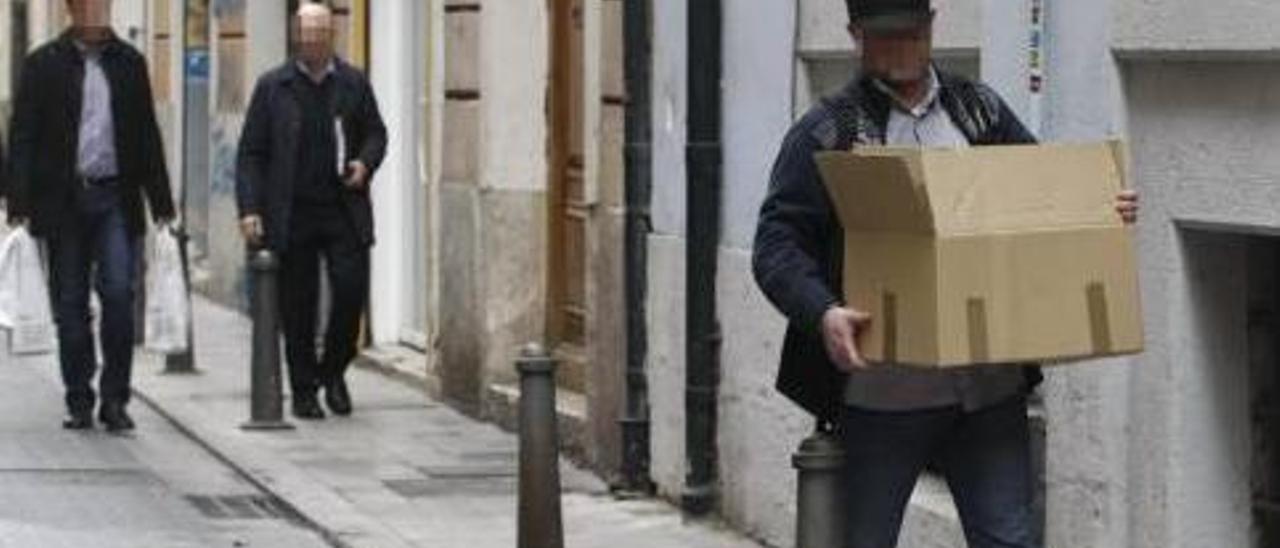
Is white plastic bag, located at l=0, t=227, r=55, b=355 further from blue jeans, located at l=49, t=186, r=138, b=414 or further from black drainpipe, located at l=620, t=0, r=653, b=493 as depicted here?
black drainpipe, located at l=620, t=0, r=653, b=493

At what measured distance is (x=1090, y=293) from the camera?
6.12 m

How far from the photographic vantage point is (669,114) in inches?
436

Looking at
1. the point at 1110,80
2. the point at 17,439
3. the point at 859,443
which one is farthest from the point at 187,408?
the point at 859,443

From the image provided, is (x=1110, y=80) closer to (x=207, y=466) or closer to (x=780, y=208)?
(x=780, y=208)

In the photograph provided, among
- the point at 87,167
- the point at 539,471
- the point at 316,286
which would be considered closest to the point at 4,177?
the point at 87,167

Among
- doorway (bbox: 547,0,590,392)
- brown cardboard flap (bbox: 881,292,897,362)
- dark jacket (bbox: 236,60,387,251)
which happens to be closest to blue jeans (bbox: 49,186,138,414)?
dark jacket (bbox: 236,60,387,251)

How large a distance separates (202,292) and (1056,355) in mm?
16906

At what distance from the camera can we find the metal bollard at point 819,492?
6.29 meters

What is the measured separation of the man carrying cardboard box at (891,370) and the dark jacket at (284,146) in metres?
7.79

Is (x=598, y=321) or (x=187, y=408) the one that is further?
(x=187, y=408)

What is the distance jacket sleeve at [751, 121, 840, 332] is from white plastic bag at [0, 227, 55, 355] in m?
7.45

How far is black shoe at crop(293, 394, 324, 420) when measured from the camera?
14164 mm

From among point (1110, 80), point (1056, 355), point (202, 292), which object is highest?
point (1110, 80)

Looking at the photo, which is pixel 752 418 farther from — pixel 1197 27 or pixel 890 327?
pixel 890 327
